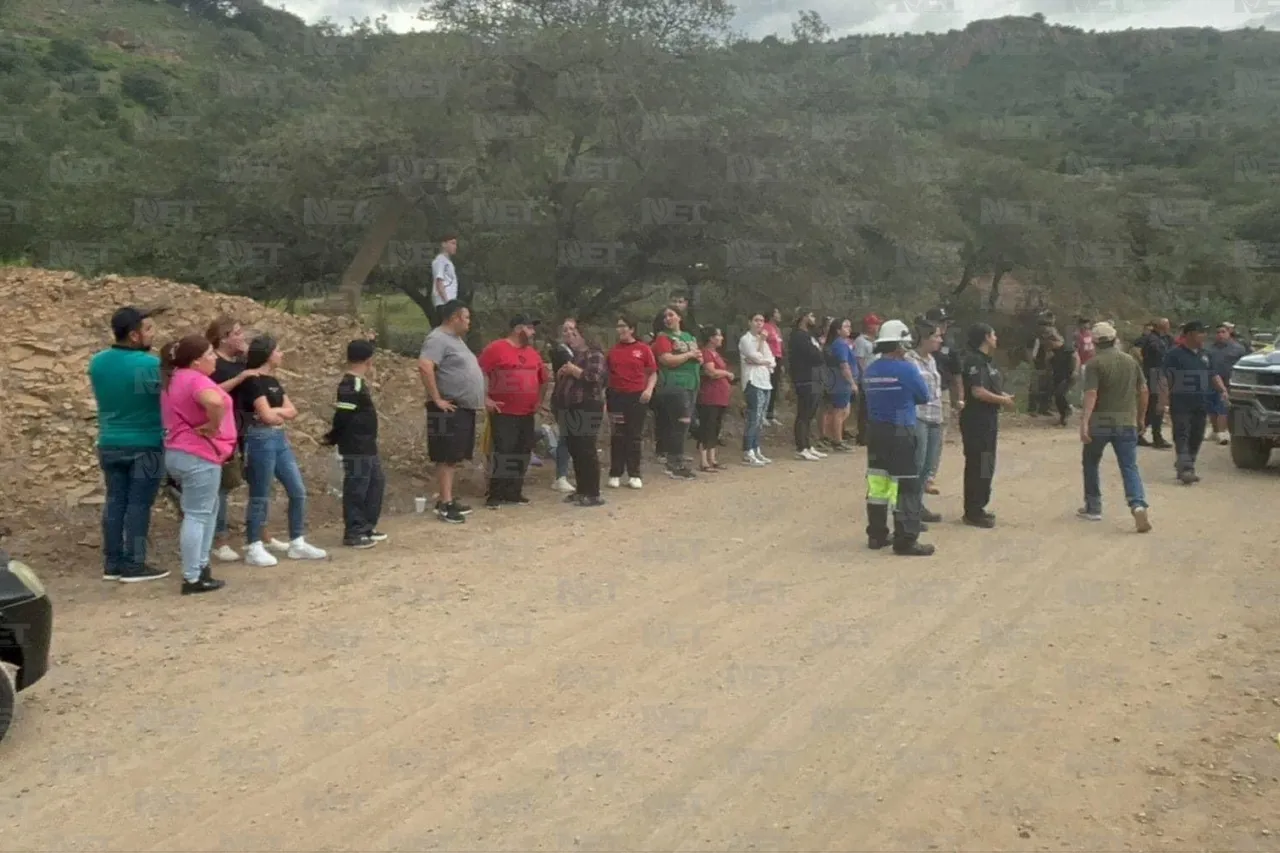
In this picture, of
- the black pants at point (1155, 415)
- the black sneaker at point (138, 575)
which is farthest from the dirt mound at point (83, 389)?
the black pants at point (1155, 415)

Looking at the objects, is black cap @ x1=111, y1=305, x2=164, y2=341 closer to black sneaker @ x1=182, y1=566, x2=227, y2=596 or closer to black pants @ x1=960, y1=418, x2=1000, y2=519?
black sneaker @ x1=182, y1=566, x2=227, y2=596

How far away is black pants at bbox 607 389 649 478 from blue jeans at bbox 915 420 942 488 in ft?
10.4

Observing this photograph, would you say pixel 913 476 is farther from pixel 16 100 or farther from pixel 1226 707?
pixel 16 100

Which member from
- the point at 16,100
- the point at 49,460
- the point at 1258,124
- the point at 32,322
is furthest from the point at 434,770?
the point at 1258,124

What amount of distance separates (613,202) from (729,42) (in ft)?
10.4

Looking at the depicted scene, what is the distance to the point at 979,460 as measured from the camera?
9703mm

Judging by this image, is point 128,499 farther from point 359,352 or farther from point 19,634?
point 19,634

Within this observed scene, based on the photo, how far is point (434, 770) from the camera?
14.9 feet

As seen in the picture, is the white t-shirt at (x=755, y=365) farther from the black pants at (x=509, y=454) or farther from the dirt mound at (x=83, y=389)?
the dirt mound at (x=83, y=389)

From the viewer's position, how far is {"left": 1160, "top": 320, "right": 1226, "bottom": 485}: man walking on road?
1251 centimetres

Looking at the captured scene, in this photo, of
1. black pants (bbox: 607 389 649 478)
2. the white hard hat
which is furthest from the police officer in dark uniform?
black pants (bbox: 607 389 649 478)

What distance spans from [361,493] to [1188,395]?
369 inches

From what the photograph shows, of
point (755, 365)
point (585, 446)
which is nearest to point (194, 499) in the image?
point (585, 446)

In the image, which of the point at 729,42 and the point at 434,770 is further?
the point at 729,42
